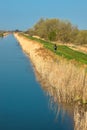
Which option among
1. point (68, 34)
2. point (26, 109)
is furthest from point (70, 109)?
point (68, 34)

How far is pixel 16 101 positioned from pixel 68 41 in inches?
2125

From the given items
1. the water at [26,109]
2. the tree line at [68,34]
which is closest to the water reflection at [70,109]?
the water at [26,109]

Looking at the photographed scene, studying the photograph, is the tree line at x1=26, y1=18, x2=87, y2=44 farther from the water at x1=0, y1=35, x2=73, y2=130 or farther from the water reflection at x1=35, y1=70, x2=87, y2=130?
the water reflection at x1=35, y1=70, x2=87, y2=130

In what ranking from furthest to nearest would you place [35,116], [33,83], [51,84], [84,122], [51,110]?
1. [33,83]
2. [51,84]
3. [51,110]
4. [35,116]
5. [84,122]

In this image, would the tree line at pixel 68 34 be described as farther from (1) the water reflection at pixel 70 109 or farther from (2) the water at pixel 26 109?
(1) the water reflection at pixel 70 109

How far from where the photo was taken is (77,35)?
68438 millimetres

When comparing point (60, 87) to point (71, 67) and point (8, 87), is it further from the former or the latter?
point (8, 87)

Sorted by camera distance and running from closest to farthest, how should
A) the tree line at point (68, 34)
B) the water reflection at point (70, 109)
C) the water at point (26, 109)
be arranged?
1. the water reflection at point (70, 109)
2. the water at point (26, 109)
3. the tree line at point (68, 34)

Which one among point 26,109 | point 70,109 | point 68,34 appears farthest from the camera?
point 68,34

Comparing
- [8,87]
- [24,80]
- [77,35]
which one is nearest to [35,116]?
[8,87]

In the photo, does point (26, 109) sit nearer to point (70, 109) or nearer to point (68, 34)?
point (70, 109)

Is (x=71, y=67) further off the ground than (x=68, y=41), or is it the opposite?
(x=71, y=67)

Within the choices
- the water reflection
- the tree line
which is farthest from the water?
the tree line

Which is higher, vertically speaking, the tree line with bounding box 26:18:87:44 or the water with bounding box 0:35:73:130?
the water with bounding box 0:35:73:130
